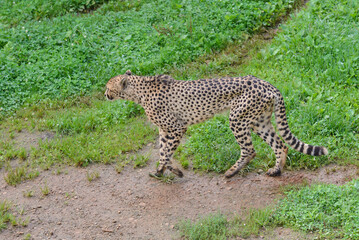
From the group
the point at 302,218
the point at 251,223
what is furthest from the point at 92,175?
the point at 302,218

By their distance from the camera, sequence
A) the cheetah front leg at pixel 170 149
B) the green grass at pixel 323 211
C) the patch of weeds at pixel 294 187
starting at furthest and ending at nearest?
the cheetah front leg at pixel 170 149
the patch of weeds at pixel 294 187
the green grass at pixel 323 211

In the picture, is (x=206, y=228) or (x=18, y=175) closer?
(x=206, y=228)

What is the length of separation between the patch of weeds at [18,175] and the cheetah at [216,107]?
168 centimetres

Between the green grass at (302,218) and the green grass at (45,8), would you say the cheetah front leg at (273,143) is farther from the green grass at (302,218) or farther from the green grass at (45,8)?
the green grass at (45,8)

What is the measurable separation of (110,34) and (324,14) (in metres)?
4.55

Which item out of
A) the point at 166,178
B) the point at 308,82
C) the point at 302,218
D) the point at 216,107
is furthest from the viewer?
the point at 308,82

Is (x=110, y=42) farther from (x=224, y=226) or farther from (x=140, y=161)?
(x=224, y=226)

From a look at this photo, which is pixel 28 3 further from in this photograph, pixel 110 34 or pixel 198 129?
pixel 198 129

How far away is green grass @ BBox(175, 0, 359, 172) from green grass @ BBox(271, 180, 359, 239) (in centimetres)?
87

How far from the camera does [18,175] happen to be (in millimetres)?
7457

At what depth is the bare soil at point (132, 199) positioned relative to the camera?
642 centimetres

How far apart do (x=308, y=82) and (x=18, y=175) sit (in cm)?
505

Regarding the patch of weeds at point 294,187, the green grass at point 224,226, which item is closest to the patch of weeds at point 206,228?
the green grass at point 224,226

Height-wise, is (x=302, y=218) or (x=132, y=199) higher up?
(x=302, y=218)
